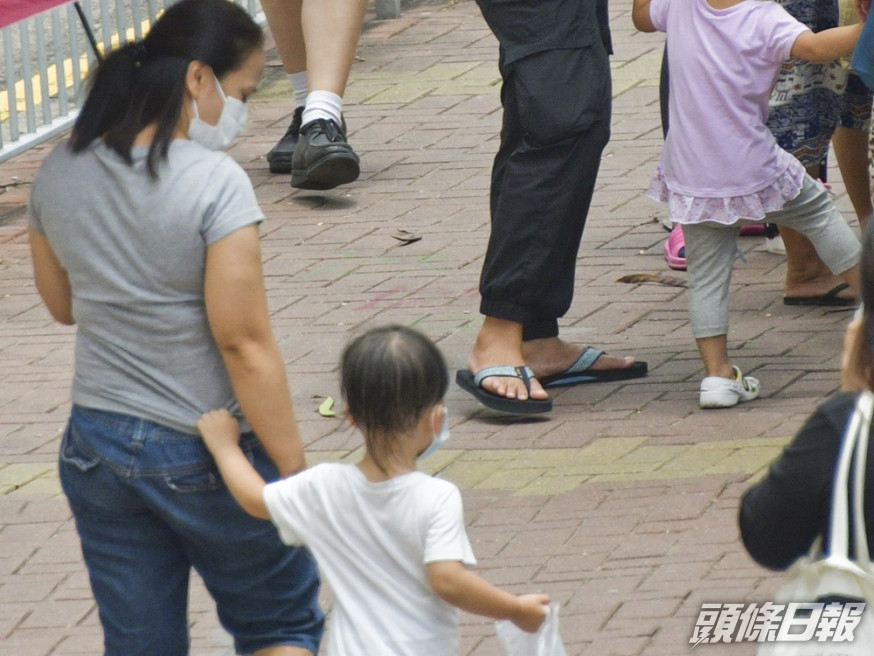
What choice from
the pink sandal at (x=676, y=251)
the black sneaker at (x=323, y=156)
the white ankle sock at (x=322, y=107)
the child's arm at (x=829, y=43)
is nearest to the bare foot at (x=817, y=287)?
the pink sandal at (x=676, y=251)

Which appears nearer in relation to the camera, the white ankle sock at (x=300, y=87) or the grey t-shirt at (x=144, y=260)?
the grey t-shirt at (x=144, y=260)

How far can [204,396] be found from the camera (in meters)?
3.24

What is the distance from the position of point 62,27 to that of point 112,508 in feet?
21.2

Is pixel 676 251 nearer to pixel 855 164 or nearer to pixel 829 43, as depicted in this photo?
pixel 855 164

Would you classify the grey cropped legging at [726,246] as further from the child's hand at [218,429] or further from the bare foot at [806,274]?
the child's hand at [218,429]

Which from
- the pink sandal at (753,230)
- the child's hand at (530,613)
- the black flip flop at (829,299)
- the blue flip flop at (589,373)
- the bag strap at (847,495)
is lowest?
the pink sandal at (753,230)

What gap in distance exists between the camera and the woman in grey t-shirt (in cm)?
314

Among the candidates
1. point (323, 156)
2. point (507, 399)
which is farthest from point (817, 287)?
point (323, 156)

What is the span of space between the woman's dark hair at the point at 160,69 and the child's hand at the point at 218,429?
0.52 metres

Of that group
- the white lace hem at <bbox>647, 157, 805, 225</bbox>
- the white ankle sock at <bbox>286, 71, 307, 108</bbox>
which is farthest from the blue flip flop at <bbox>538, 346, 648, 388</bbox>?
the white ankle sock at <bbox>286, 71, 307, 108</bbox>

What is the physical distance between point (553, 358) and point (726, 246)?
0.72 m

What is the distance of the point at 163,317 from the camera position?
3189mm

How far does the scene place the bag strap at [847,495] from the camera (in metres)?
2.44

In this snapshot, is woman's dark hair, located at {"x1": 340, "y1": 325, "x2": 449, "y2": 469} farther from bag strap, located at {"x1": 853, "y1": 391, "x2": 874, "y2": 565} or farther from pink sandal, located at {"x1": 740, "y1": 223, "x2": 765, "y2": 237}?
pink sandal, located at {"x1": 740, "y1": 223, "x2": 765, "y2": 237}
